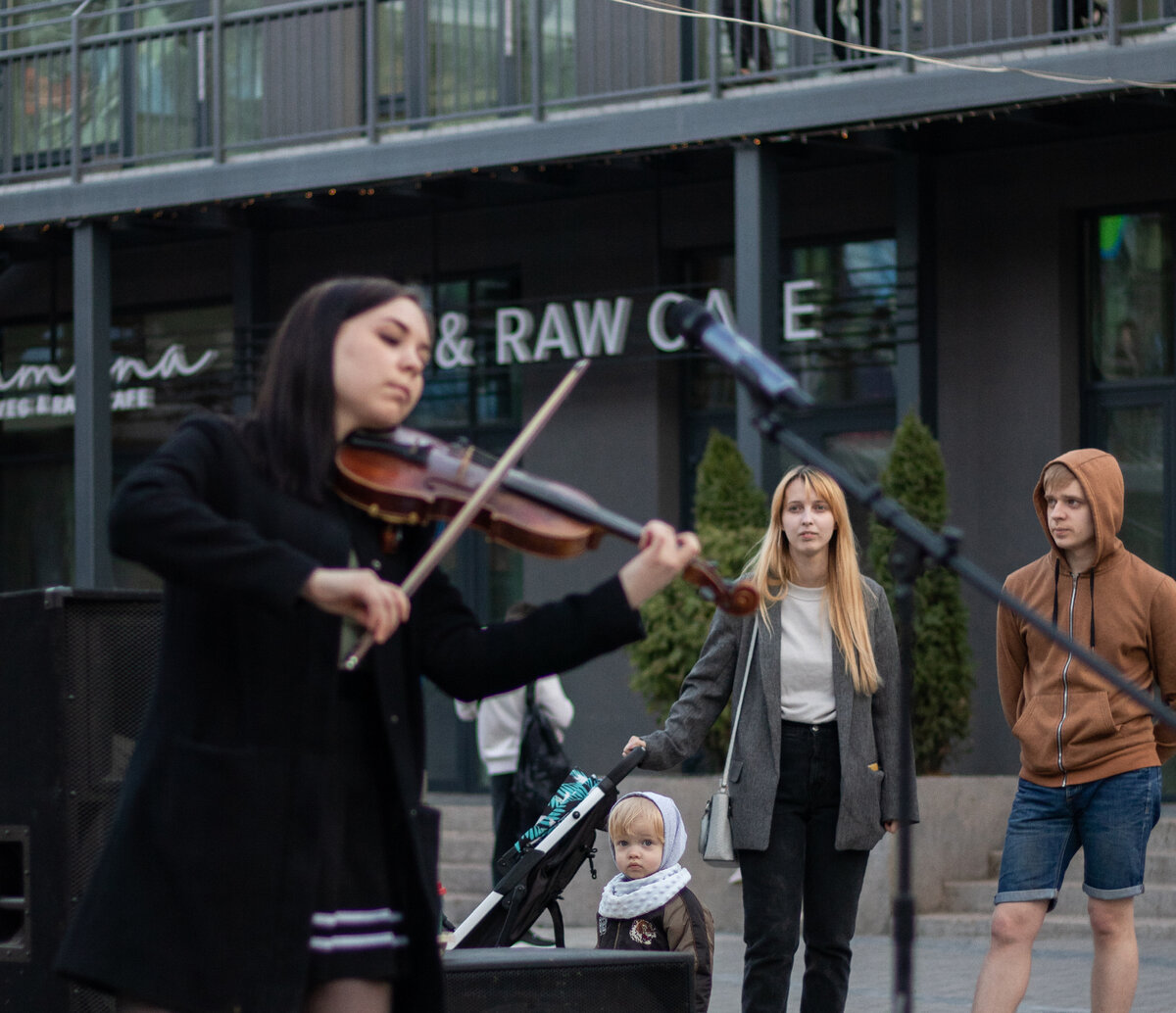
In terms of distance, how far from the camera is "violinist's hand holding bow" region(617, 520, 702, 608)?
3.06 meters

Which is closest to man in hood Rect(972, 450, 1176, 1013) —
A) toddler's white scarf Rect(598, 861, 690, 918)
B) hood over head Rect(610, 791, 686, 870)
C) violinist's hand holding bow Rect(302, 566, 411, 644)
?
toddler's white scarf Rect(598, 861, 690, 918)

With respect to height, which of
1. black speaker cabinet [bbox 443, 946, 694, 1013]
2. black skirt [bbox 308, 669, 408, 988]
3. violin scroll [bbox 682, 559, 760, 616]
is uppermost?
violin scroll [bbox 682, 559, 760, 616]

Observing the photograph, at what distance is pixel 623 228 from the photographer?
1397 cm

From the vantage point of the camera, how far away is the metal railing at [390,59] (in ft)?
38.4

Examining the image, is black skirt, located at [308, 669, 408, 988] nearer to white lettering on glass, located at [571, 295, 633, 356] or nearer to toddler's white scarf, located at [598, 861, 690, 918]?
toddler's white scarf, located at [598, 861, 690, 918]

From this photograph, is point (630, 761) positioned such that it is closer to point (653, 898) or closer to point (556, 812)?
point (653, 898)

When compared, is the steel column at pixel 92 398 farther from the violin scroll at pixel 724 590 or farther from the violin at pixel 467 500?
the violin scroll at pixel 724 590

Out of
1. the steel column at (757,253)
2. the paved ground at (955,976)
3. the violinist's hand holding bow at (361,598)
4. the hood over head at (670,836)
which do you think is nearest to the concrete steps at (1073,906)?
the paved ground at (955,976)

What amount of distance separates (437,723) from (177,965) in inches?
469

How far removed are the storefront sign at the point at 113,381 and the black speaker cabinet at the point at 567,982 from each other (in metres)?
10.5

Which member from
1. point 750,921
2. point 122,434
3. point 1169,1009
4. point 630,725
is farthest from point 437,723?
point 750,921

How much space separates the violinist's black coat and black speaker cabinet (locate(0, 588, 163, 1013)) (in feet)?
5.50

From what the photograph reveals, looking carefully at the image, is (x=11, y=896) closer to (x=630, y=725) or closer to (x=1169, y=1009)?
(x=1169, y=1009)

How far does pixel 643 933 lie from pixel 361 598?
11.9ft
